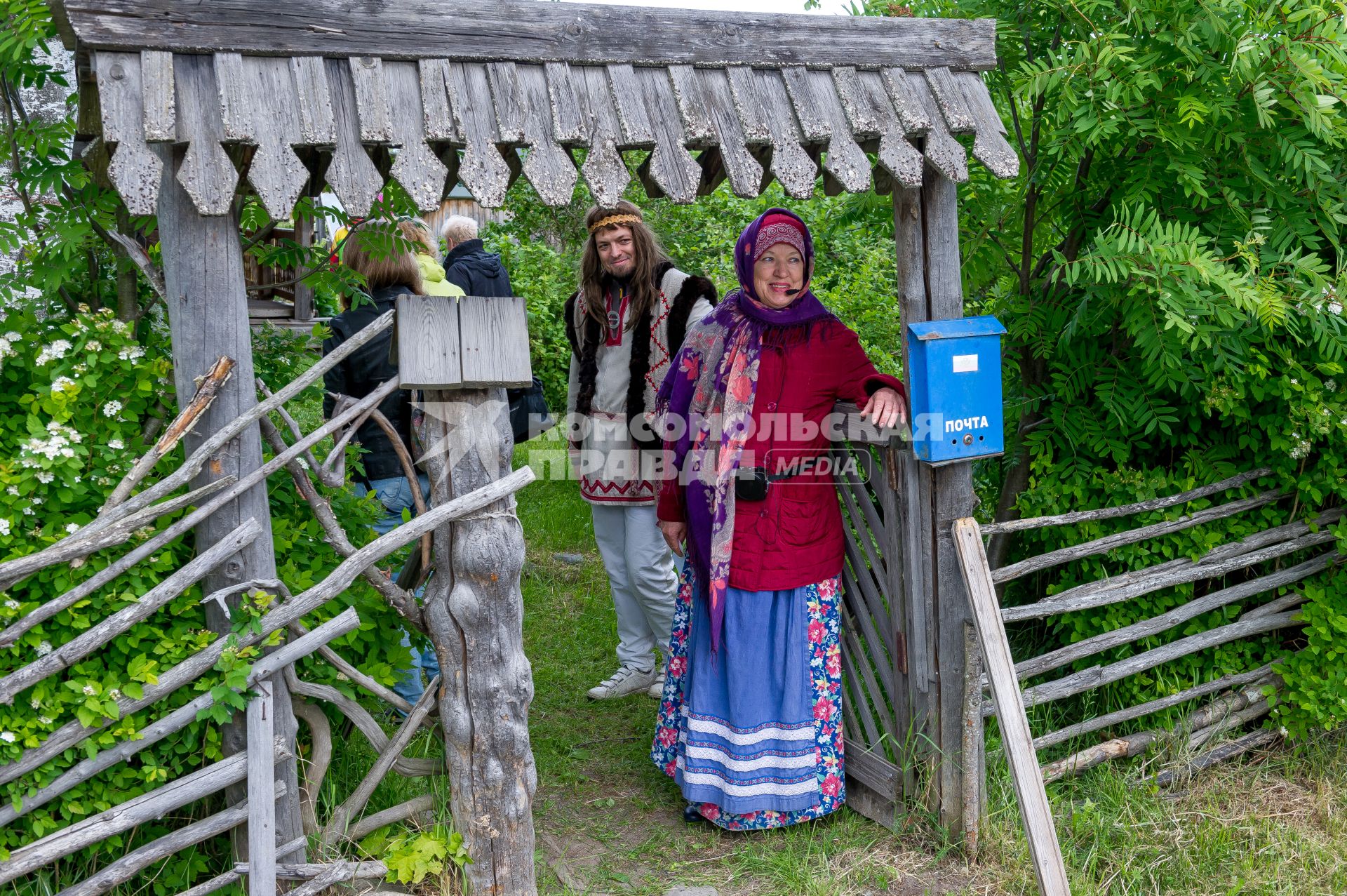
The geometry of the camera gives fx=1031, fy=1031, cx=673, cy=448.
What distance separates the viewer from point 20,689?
8.61 feet

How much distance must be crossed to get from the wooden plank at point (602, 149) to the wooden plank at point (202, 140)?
0.93m

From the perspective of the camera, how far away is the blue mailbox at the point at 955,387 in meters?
3.38

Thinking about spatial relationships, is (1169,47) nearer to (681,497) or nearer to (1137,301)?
(1137,301)

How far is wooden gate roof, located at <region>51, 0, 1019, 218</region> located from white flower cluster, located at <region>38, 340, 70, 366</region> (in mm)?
641

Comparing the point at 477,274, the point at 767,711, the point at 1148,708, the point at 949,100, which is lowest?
the point at 1148,708

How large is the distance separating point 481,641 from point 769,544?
1117 mm

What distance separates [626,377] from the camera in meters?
4.64

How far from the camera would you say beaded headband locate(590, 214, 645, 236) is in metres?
4.45

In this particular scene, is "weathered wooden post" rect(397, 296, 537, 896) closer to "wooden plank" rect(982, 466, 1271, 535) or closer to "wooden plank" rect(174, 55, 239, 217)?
"wooden plank" rect(174, 55, 239, 217)

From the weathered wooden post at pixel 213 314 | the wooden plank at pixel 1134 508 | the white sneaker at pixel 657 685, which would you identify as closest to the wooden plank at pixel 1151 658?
the wooden plank at pixel 1134 508

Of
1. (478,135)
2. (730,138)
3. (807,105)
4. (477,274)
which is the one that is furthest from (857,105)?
(477,274)

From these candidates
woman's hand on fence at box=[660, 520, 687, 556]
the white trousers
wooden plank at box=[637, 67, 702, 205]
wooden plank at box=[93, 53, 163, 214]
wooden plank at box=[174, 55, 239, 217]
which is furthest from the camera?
the white trousers

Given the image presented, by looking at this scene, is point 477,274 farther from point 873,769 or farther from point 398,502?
point 873,769

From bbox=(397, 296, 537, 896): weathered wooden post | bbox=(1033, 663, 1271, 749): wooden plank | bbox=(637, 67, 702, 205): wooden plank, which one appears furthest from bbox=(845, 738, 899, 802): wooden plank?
bbox=(637, 67, 702, 205): wooden plank
